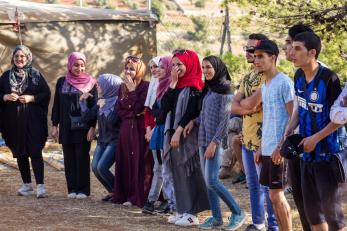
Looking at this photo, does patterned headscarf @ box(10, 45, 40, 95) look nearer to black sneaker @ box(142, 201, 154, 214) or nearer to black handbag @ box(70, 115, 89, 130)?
black handbag @ box(70, 115, 89, 130)

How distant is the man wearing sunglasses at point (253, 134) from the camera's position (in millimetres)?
6273

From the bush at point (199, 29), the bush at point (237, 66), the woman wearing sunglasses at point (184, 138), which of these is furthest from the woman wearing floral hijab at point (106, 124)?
the bush at point (199, 29)

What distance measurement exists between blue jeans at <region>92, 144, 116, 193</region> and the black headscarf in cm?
214

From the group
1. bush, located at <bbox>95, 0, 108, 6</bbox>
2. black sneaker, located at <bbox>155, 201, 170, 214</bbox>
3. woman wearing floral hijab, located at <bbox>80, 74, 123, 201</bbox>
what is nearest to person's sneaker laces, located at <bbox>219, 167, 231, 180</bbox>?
woman wearing floral hijab, located at <bbox>80, 74, 123, 201</bbox>

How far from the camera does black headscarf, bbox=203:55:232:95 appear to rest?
6.79 m

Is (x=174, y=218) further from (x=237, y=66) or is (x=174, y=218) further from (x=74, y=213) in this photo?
(x=237, y=66)

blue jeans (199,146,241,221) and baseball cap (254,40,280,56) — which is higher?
baseball cap (254,40,280,56)

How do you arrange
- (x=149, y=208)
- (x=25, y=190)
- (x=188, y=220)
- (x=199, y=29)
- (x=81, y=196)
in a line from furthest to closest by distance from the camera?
(x=199, y=29)
(x=25, y=190)
(x=81, y=196)
(x=149, y=208)
(x=188, y=220)

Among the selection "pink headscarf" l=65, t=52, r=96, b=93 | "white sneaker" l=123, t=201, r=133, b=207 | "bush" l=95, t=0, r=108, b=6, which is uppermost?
"bush" l=95, t=0, r=108, b=6

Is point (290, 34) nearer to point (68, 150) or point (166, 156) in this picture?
point (166, 156)

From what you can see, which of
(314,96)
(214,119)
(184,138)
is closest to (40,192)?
(184,138)

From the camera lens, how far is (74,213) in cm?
804

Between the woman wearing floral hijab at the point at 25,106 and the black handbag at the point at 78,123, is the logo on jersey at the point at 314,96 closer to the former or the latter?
the black handbag at the point at 78,123

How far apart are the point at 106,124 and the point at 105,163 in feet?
1.42
